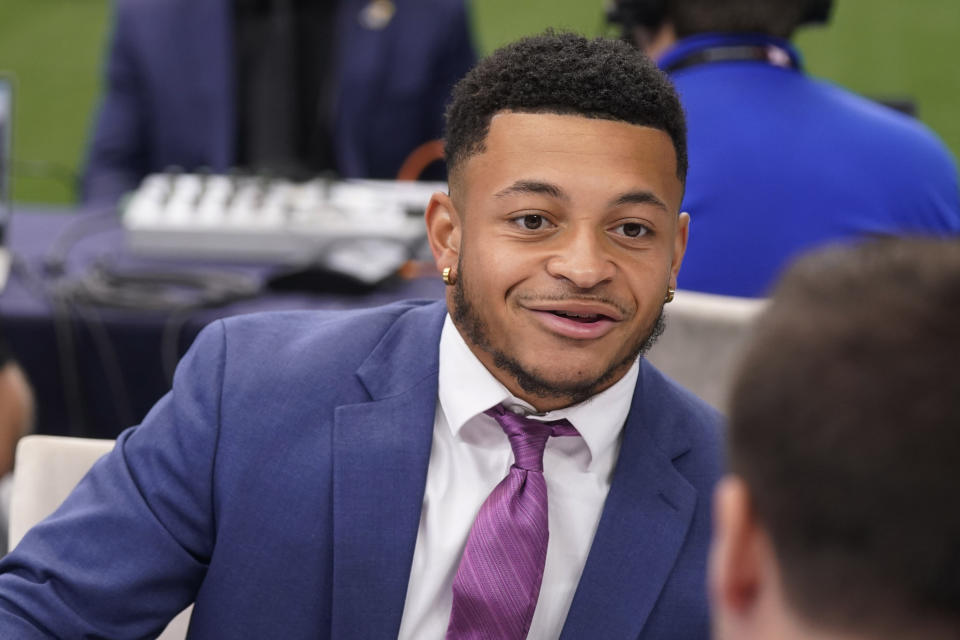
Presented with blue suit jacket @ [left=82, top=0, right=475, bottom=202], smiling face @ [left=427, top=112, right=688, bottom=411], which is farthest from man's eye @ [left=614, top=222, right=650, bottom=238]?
blue suit jacket @ [left=82, top=0, right=475, bottom=202]

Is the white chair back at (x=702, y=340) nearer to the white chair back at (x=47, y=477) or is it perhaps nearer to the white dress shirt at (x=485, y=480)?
the white dress shirt at (x=485, y=480)

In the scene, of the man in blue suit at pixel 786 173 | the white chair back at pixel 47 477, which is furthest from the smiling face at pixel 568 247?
the man in blue suit at pixel 786 173

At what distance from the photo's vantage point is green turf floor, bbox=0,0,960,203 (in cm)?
637

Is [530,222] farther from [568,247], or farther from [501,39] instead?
[501,39]

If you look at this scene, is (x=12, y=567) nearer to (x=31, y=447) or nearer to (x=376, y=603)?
(x=31, y=447)

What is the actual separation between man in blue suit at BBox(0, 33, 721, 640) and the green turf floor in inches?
197

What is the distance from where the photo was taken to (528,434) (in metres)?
1.43

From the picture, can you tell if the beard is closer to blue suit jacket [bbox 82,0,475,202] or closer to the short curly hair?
the short curly hair

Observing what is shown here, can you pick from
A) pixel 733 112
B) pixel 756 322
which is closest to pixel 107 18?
pixel 733 112

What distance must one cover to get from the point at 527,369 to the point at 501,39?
17.1 feet

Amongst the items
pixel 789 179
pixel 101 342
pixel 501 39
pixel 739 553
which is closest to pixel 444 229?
pixel 739 553

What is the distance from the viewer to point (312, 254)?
298 cm

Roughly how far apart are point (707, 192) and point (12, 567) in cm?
153

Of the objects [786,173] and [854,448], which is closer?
[854,448]
